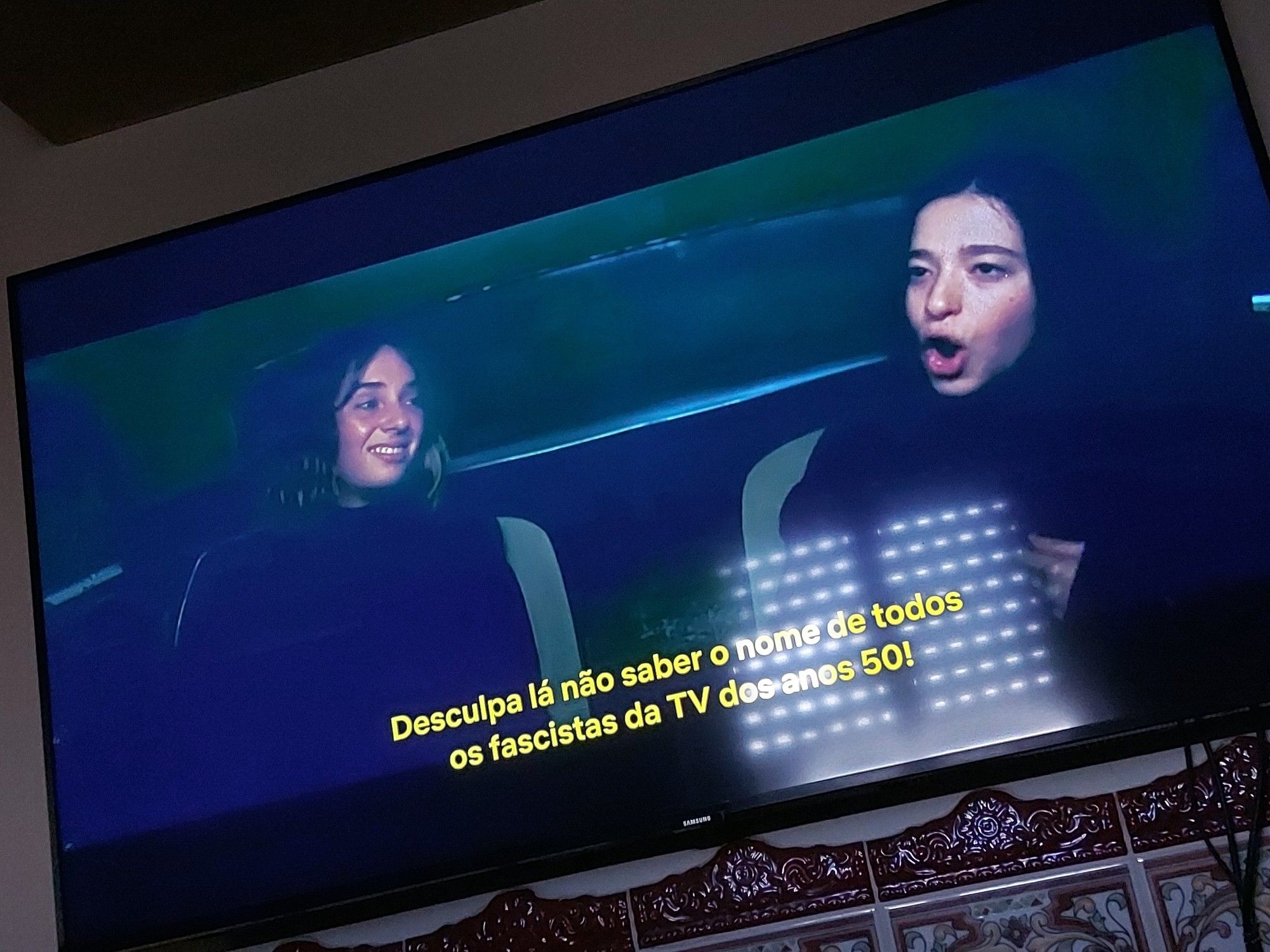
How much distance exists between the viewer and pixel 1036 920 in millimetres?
1174

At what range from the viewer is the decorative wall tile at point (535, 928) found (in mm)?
1257

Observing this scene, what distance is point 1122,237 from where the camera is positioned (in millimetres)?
1282

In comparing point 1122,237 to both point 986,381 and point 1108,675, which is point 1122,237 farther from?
point 1108,675

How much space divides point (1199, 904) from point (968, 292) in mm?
667

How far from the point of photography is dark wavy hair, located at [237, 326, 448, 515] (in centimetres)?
140

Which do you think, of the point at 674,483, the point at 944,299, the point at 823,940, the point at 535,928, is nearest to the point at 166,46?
the point at 674,483

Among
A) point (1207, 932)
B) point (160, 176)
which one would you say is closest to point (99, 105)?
point (160, 176)

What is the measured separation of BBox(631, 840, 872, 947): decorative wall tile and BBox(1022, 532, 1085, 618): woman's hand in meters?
0.33

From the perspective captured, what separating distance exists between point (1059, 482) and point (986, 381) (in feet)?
0.44

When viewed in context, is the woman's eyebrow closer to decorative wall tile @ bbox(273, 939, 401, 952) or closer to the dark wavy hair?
the dark wavy hair

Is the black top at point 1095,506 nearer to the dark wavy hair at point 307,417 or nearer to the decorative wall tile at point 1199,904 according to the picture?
the decorative wall tile at point 1199,904

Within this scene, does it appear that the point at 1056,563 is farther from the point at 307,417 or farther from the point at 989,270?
the point at 307,417

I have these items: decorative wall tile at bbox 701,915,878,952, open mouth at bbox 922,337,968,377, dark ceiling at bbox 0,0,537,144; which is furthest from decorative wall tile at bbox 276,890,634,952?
dark ceiling at bbox 0,0,537,144

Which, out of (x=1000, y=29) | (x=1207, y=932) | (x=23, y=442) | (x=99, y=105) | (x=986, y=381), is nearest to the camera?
(x=1207, y=932)
